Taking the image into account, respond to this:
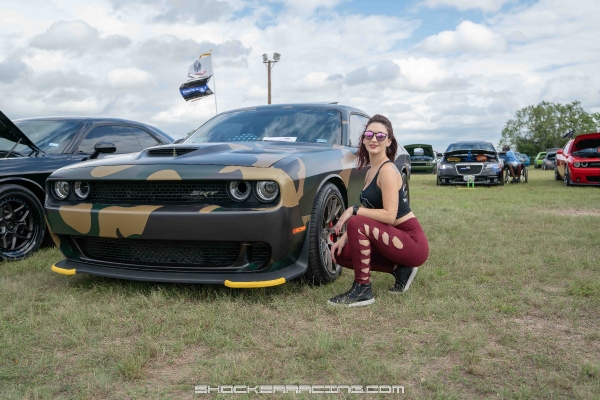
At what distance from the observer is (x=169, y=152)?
147 inches

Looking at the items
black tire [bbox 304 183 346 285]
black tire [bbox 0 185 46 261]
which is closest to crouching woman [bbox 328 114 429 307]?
black tire [bbox 304 183 346 285]

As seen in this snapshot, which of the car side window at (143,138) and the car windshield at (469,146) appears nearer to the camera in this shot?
the car side window at (143,138)

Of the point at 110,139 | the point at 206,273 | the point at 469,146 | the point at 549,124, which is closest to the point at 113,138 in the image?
the point at 110,139

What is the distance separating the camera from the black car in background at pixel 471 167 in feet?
49.2

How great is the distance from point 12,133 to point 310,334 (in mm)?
3748

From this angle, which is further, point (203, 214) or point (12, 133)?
point (12, 133)

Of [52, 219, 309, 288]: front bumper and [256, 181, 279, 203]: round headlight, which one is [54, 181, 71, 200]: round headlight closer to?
[52, 219, 309, 288]: front bumper

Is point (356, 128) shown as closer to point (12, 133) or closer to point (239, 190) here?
point (239, 190)

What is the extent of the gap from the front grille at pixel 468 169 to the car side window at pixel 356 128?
34.7 ft

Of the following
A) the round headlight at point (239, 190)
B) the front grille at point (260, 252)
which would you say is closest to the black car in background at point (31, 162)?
the round headlight at point (239, 190)

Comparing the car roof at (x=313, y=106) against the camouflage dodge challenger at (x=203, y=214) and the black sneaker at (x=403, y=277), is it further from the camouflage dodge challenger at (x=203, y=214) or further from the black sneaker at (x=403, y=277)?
the black sneaker at (x=403, y=277)

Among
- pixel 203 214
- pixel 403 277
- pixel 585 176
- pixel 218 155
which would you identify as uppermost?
pixel 218 155

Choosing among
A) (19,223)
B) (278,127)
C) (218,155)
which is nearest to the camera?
(218,155)

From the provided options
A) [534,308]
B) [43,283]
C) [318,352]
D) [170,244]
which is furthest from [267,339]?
[43,283]
